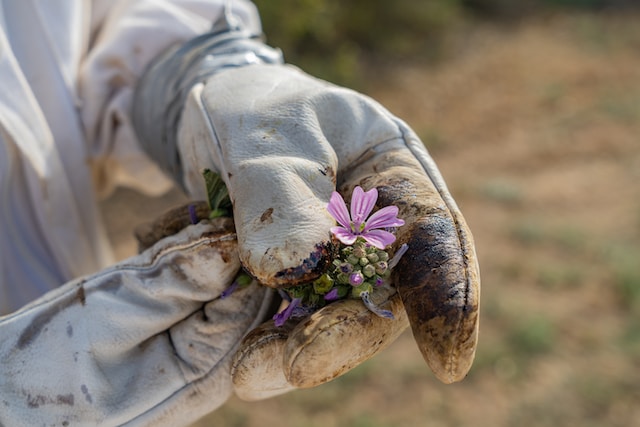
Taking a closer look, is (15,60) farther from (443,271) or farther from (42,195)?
(443,271)

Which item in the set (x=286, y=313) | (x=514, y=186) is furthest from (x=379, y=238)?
(x=514, y=186)

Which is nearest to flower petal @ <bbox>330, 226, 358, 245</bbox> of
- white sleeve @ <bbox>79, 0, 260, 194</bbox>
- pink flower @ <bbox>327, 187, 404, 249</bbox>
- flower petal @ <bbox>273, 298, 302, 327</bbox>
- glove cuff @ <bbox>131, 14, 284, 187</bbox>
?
pink flower @ <bbox>327, 187, 404, 249</bbox>

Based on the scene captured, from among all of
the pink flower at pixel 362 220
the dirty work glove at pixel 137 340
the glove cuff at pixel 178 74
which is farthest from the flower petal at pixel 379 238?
the glove cuff at pixel 178 74

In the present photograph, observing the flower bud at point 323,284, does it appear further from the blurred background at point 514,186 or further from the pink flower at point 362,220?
the blurred background at point 514,186

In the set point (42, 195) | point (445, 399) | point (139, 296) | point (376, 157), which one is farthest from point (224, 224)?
point (445, 399)

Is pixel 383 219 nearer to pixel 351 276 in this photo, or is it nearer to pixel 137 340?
pixel 351 276

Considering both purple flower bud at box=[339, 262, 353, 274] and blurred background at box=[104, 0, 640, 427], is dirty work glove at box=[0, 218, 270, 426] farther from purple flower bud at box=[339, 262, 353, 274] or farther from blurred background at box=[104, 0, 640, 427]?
blurred background at box=[104, 0, 640, 427]
